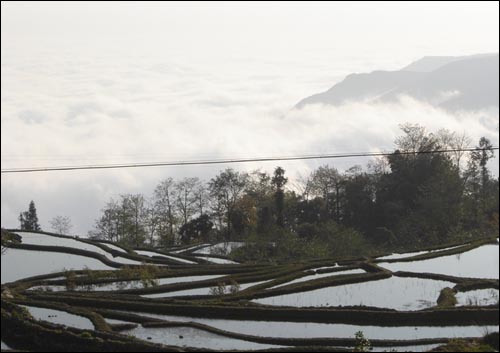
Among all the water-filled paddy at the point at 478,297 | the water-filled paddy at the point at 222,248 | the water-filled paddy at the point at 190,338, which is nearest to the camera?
the water-filled paddy at the point at 190,338

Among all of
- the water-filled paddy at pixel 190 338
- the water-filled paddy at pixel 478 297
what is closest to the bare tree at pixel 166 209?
the water-filled paddy at pixel 190 338

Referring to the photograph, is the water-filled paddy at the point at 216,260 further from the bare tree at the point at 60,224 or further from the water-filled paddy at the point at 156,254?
the bare tree at the point at 60,224

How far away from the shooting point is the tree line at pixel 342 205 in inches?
1900

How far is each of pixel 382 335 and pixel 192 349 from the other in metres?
7.00

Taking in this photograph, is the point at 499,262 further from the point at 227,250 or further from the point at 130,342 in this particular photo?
the point at 227,250

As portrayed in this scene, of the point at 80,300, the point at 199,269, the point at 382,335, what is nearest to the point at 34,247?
the point at 199,269

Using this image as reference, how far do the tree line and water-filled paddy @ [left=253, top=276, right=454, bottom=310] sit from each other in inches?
379

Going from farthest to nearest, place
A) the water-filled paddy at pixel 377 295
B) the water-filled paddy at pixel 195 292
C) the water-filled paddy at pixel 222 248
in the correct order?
1. the water-filled paddy at pixel 222 248
2. the water-filled paddy at pixel 195 292
3. the water-filled paddy at pixel 377 295

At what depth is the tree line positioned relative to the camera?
4825cm

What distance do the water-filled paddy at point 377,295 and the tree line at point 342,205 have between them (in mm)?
9618

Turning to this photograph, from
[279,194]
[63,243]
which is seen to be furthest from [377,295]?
[279,194]

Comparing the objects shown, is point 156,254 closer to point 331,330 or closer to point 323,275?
point 323,275

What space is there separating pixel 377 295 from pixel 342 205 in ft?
99.2

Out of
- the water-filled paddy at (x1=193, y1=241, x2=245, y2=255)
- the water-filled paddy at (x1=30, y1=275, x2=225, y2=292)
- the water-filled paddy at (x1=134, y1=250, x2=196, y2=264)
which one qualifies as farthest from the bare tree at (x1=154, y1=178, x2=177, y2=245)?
the water-filled paddy at (x1=30, y1=275, x2=225, y2=292)
